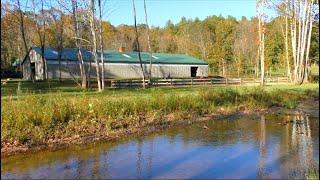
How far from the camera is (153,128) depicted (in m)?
16.3

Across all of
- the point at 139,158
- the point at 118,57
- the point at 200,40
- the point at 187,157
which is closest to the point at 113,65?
the point at 118,57

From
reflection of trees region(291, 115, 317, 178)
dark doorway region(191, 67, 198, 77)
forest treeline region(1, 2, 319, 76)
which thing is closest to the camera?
reflection of trees region(291, 115, 317, 178)

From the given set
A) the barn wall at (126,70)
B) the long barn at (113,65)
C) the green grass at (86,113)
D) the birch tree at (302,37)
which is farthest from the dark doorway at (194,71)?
the green grass at (86,113)

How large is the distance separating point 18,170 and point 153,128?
6.73 metres

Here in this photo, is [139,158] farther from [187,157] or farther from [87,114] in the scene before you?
[87,114]

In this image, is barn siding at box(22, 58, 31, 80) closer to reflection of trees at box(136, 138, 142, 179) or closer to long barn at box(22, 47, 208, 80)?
long barn at box(22, 47, 208, 80)

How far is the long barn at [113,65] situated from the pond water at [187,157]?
108ft

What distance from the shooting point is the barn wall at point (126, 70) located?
52119mm

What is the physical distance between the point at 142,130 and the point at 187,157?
4765 mm

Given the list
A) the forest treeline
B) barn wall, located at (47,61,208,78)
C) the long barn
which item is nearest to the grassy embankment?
the forest treeline

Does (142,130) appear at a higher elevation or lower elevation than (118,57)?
lower

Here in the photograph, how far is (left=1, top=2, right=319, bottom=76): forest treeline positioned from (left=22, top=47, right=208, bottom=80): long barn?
8.87 feet

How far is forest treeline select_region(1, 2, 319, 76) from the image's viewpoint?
184ft

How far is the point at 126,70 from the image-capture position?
59.0 meters
